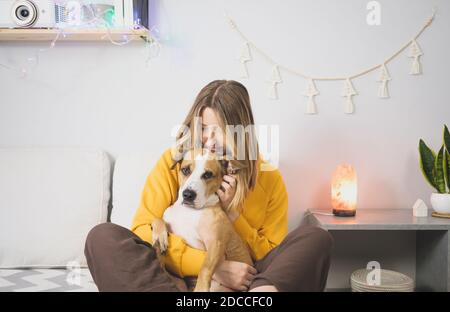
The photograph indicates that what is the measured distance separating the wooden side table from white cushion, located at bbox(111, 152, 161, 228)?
2.41ft

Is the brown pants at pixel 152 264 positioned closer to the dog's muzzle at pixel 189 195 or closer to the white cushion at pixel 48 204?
the dog's muzzle at pixel 189 195

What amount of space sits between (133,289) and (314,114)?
4.13 ft

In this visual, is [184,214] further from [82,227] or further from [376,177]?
[376,177]

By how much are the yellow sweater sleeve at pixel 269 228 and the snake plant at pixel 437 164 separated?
0.70 metres

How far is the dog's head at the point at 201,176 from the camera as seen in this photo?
52.7 inches

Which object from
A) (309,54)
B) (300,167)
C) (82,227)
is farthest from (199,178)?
(309,54)

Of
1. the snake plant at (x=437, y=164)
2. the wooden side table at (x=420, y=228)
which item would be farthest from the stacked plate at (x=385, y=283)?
the snake plant at (x=437, y=164)

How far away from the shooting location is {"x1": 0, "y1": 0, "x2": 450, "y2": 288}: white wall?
206 centimetres

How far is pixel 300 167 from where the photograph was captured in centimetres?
210

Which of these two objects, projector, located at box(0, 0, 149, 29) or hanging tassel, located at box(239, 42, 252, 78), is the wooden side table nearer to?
hanging tassel, located at box(239, 42, 252, 78)

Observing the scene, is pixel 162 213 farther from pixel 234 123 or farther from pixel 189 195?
pixel 234 123

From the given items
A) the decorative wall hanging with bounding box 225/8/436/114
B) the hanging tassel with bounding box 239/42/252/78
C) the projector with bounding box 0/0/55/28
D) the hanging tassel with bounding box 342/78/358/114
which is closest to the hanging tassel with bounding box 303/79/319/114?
the decorative wall hanging with bounding box 225/8/436/114

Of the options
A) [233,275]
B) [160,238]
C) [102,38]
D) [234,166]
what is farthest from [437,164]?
[102,38]

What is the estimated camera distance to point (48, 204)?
1832 mm
